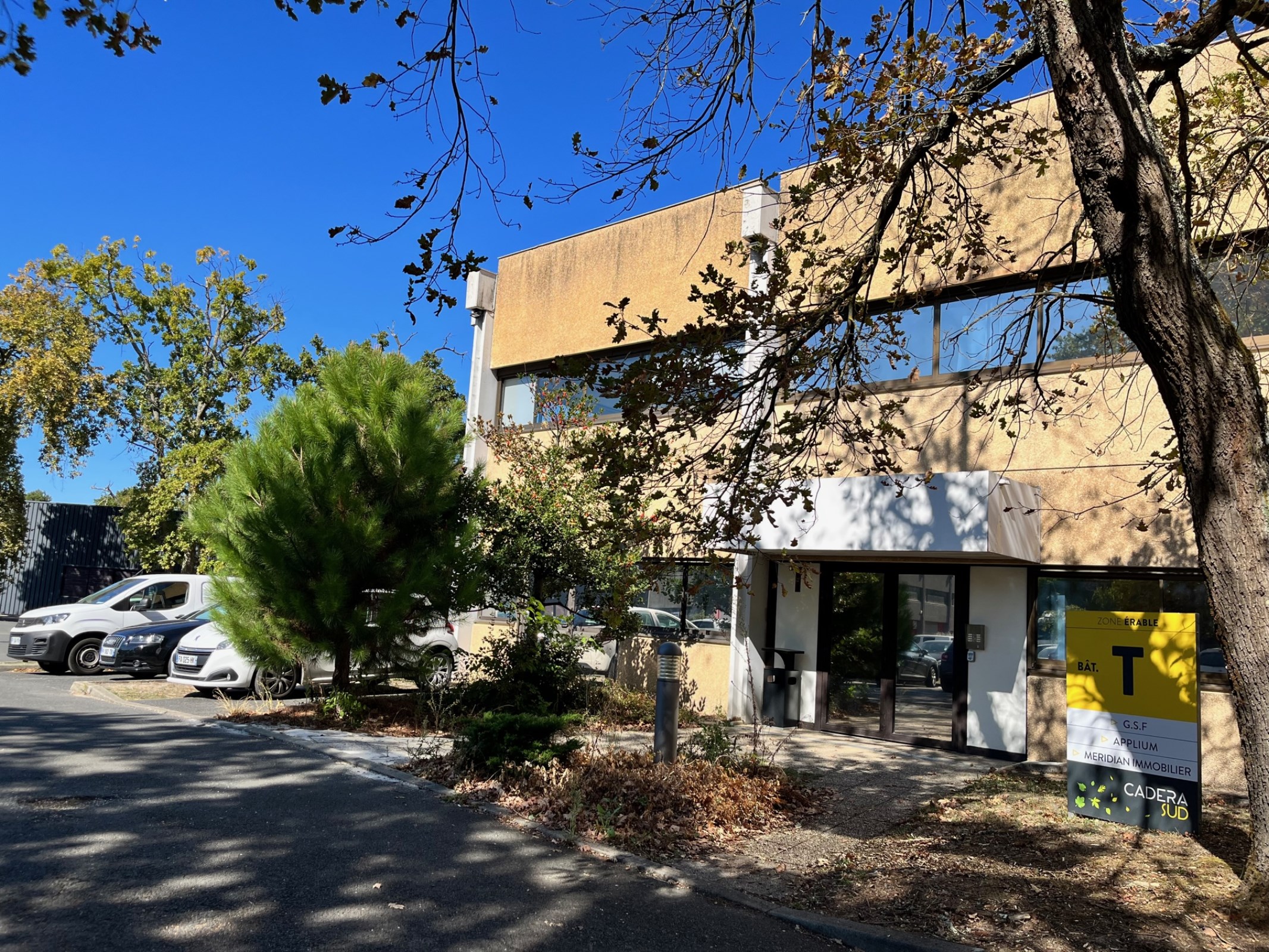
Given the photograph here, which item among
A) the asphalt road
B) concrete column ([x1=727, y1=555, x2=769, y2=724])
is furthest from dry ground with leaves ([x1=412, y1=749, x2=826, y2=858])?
concrete column ([x1=727, y1=555, x2=769, y2=724])

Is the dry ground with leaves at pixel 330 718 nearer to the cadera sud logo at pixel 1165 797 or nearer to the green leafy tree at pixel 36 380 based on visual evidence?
the cadera sud logo at pixel 1165 797

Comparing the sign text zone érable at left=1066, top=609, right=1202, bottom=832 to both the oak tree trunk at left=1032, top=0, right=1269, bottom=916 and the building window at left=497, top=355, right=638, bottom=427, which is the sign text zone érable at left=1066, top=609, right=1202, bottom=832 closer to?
the oak tree trunk at left=1032, top=0, right=1269, bottom=916

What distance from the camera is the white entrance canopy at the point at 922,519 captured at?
399 inches

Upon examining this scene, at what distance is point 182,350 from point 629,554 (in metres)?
20.9

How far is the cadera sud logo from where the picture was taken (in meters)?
7.28

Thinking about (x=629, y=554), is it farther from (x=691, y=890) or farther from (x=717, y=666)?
(x=691, y=890)

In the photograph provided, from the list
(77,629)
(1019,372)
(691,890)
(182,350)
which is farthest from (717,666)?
(182,350)

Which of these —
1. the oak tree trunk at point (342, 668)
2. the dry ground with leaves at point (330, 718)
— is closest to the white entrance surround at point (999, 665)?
the dry ground with leaves at point (330, 718)

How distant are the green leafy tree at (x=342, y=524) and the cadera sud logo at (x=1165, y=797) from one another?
296 inches

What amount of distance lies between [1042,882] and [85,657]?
1599 centimetres

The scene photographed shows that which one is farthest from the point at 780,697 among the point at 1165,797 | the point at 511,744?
the point at 1165,797

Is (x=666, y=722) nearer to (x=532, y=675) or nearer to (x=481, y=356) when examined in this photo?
(x=532, y=675)

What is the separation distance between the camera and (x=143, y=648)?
15516 mm

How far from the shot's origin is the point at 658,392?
656 centimetres
